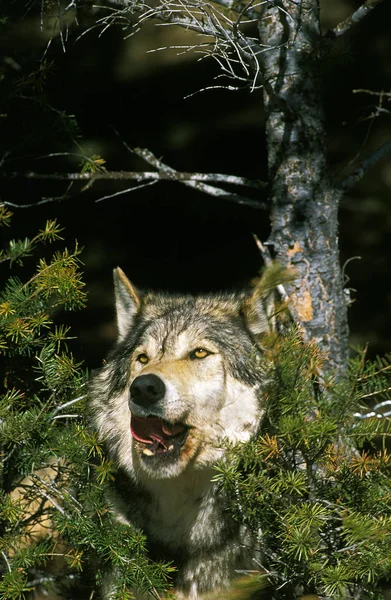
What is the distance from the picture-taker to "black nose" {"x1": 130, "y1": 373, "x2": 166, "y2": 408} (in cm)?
339

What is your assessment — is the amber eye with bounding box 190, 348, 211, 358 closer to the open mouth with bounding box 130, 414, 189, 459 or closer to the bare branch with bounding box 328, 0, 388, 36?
the open mouth with bounding box 130, 414, 189, 459

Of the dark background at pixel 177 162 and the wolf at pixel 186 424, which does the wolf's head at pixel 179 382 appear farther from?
the dark background at pixel 177 162

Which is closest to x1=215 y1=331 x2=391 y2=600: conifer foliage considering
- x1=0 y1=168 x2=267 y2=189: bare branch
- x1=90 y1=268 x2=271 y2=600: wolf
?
x1=90 y1=268 x2=271 y2=600: wolf

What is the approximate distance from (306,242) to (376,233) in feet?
8.93

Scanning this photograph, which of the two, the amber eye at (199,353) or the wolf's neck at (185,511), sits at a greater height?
the amber eye at (199,353)

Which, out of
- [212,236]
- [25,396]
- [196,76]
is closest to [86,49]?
[196,76]

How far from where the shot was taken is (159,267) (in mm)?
7301

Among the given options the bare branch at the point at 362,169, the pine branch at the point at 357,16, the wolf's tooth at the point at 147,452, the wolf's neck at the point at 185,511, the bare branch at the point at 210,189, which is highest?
the pine branch at the point at 357,16

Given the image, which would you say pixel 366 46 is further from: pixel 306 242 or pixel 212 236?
pixel 306 242

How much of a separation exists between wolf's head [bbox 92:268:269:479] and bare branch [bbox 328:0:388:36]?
5.82 feet

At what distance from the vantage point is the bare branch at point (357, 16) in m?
4.33

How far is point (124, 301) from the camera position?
4.68 meters

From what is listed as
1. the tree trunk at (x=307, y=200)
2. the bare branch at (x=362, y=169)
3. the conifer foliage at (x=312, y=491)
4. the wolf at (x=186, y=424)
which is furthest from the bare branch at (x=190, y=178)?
the conifer foliage at (x=312, y=491)

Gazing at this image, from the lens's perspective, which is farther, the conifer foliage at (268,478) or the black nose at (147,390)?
the black nose at (147,390)
